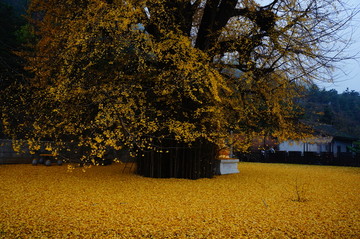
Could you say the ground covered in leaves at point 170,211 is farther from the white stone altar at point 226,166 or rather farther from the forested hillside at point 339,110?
the forested hillside at point 339,110

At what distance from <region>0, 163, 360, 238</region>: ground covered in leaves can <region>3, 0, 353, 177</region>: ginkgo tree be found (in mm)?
1421

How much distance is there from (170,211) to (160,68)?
18.5 ft

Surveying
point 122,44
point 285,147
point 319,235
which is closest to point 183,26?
point 122,44

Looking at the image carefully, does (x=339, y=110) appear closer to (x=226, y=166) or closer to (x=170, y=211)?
(x=226, y=166)

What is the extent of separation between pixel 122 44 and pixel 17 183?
16.8ft

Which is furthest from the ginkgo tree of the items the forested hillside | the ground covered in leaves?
the forested hillside

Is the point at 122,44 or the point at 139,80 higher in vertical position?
the point at 122,44

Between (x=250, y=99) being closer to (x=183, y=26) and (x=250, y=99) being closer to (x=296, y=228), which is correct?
(x=183, y=26)

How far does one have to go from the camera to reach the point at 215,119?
998cm

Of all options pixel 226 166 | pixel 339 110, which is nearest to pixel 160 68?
pixel 226 166

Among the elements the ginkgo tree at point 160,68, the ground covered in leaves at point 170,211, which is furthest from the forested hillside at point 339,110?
the ground covered in leaves at point 170,211

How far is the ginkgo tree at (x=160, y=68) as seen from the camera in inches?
321

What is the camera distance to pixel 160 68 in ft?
33.9

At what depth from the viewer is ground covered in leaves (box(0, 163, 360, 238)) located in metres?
4.47
